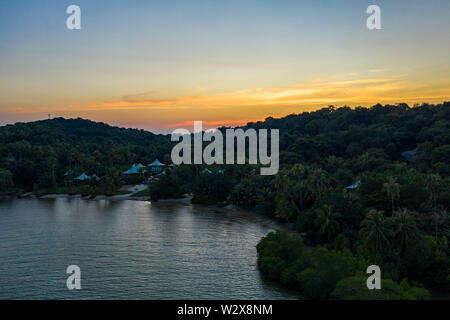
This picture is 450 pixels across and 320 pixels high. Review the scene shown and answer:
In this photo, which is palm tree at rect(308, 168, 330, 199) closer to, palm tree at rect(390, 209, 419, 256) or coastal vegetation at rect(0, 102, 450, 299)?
coastal vegetation at rect(0, 102, 450, 299)

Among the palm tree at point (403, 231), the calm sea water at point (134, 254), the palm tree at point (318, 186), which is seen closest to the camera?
the calm sea water at point (134, 254)

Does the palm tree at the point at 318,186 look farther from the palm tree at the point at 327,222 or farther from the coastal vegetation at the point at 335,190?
the palm tree at the point at 327,222

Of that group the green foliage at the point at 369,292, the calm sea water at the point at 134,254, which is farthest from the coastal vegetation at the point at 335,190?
the calm sea water at the point at 134,254

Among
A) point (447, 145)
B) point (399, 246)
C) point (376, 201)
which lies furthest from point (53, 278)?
point (447, 145)

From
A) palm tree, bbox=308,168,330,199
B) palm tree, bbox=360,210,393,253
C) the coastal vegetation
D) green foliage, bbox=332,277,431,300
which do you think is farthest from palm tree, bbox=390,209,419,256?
palm tree, bbox=308,168,330,199

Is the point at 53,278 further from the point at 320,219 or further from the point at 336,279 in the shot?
the point at 320,219
